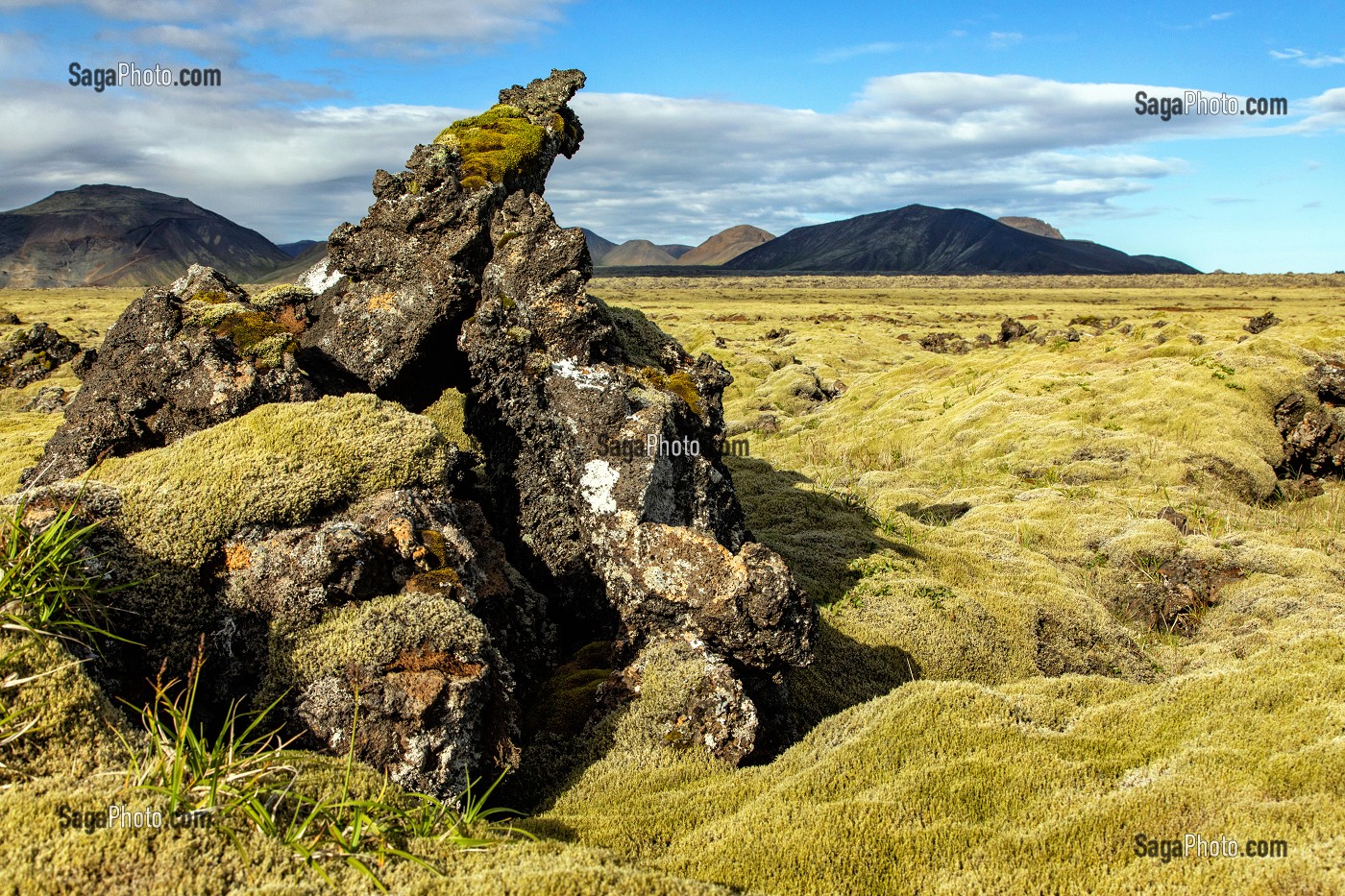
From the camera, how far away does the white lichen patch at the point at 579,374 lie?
10086 mm

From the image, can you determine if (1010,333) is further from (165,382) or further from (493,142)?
(165,382)

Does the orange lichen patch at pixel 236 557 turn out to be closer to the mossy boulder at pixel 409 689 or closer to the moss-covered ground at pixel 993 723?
the mossy boulder at pixel 409 689

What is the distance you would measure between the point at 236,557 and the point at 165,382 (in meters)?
2.85

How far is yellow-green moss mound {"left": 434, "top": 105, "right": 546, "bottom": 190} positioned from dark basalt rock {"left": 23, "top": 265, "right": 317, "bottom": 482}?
150 inches

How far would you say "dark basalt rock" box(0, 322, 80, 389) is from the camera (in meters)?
32.8

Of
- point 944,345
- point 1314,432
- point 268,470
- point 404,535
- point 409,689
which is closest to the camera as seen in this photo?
point 409,689

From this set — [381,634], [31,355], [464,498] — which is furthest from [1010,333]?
[381,634]

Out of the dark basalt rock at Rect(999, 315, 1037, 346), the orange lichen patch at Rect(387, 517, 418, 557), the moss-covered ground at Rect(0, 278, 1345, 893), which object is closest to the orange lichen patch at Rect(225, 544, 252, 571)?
the orange lichen patch at Rect(387, 517, 418, 557)

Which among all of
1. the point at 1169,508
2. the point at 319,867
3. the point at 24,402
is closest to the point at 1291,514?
the point at 1169,508

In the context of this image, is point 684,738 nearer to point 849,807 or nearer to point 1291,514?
point 849,807

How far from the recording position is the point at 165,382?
8.66 metres

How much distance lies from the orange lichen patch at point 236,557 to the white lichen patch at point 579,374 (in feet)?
13.9

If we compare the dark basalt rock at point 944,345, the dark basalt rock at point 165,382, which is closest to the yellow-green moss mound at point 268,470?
the dark basalt rock at point 165,382

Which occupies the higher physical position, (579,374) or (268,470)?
(579,374)
